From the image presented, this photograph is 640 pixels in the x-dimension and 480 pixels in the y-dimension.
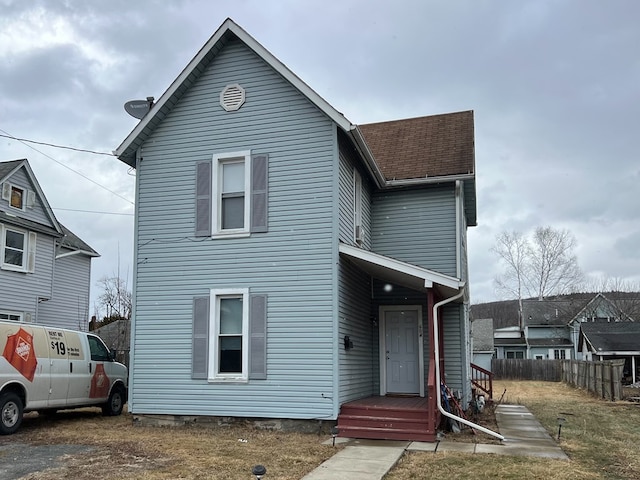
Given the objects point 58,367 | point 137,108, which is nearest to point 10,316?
point 58,367

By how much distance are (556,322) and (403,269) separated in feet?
157

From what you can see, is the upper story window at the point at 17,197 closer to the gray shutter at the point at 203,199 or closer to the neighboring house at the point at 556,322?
the gray shutter at the point at 203,199

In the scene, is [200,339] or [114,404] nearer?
[200,339]

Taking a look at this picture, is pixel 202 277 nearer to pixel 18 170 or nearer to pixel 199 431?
pixel 199 431

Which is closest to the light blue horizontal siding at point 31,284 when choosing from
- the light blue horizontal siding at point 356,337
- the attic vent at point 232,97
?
the attic vent at point 232,97

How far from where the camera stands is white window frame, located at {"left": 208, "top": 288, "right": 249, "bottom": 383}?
11.8 meters

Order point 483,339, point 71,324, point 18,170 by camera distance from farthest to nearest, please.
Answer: point 483,339, point 71,324, point 18,170

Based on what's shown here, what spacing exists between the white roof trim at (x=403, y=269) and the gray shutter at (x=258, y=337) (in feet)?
6.19

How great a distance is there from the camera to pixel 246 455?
30.0 feet

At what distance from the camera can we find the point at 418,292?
14117 mm

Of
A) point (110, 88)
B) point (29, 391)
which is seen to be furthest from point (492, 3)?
point (29, 391)

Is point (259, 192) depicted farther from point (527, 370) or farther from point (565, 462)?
point (527, 370)

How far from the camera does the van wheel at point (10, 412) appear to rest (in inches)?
419

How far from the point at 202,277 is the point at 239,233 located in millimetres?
1167
